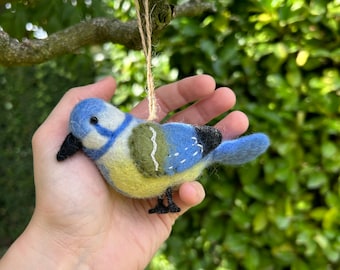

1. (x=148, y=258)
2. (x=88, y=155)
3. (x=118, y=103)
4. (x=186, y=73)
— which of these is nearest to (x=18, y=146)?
(x=118, y=103)

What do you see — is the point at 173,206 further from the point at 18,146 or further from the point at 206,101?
the point at 18,146

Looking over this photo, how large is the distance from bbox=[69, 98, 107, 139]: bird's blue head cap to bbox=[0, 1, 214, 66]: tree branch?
18cm

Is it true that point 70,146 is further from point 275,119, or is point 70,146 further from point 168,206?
point 275,119

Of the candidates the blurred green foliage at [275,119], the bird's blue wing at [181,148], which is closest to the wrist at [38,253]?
the bird's blue wing at [181,148]

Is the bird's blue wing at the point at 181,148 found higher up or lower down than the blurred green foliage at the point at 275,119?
higher up

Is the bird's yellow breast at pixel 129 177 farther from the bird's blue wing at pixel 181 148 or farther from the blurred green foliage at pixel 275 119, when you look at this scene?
the blurred green foliage at pixel 275 119

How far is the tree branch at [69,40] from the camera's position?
2.67 feet

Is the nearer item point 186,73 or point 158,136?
point 158,136

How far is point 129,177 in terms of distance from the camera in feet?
2.22

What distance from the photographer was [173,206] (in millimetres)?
729

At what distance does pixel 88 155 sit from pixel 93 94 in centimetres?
18

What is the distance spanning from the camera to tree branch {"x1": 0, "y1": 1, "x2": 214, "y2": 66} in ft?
2.67

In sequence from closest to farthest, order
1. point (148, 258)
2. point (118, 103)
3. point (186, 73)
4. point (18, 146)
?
point (148, 258) → point (186, 73) → point (118, 103) → point (18, 146)

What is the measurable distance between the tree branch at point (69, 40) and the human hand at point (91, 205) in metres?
0.08
